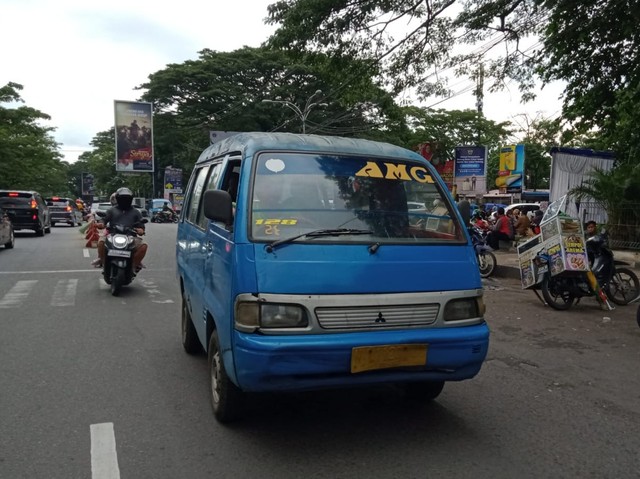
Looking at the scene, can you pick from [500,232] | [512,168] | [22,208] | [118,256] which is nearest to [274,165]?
[118,256]

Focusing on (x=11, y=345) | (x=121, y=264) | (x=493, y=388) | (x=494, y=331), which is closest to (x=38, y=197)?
(x=121, y=264)

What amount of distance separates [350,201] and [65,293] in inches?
268

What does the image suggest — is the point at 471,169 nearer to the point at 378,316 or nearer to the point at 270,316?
the point at 378,316

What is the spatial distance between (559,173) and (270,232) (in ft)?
48.8

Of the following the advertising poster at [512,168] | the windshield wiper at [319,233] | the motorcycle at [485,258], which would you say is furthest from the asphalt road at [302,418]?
the advertising poster at [512,168]

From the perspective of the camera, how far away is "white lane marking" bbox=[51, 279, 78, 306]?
324 inches

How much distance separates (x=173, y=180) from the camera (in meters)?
55.1

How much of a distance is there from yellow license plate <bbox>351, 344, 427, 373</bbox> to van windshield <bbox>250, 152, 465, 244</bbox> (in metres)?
0.70

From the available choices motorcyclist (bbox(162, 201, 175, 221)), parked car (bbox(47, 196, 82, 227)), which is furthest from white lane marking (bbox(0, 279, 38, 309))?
motorcyclist (bbox(162, 201, 175, 221))

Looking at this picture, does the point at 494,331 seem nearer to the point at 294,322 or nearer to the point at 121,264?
the point at 294,322

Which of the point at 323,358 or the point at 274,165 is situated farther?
the point at 274,165

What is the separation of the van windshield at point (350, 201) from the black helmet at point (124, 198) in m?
5.84

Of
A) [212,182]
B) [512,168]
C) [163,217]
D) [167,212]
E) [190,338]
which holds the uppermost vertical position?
[512,168]

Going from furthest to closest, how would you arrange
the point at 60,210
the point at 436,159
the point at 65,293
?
1. the point at 436,159
2. the point at 60,210
3. the point at 65,293
